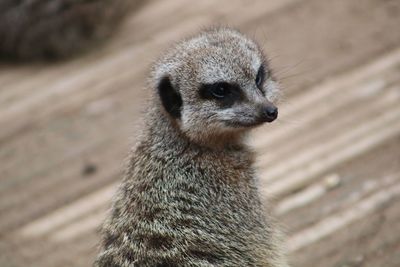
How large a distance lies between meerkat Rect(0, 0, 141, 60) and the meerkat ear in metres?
2.92

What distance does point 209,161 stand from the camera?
12.0 feet

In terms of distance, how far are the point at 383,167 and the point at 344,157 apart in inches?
8.9

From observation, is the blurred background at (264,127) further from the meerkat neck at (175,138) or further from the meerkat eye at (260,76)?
the meerkat eye at (260,76)

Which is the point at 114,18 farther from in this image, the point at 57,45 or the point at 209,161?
the point at 209,161

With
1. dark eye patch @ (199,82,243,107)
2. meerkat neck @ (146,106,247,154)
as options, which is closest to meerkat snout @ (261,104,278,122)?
dark eye patch @ (199,82,243,107)

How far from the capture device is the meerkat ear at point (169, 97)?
368 cm

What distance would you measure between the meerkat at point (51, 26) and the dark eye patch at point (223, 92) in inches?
121

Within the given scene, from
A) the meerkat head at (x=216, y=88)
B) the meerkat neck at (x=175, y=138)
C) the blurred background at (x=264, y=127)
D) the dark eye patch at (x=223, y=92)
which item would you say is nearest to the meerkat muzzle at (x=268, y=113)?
the meerkat head at (x=216, y=88)

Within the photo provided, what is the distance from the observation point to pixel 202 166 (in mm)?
3633

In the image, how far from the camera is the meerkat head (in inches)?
140

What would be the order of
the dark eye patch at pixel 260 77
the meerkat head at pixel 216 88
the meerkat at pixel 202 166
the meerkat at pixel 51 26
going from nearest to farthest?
1. the meerkat at pixel 202 166
2. the meerkat head at pixel 216 88
3. the dark eye patch at pixel 260 77
4. the meerkat at pixel 51 26

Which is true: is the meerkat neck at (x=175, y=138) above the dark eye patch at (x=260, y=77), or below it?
below

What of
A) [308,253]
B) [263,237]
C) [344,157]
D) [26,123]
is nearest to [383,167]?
[344,157]

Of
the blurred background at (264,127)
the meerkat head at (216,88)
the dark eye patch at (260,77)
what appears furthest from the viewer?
the blurred background at (264,127)
